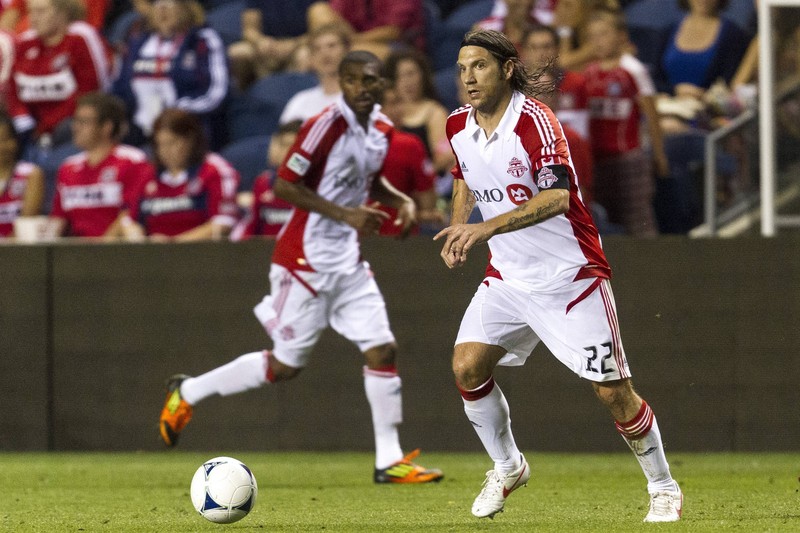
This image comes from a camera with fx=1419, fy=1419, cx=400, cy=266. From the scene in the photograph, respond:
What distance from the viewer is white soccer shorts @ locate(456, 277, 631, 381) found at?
20.0ft

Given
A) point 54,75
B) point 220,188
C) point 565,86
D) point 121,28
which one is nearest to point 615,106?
point 565,86

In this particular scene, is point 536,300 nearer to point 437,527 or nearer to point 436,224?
point 437,527

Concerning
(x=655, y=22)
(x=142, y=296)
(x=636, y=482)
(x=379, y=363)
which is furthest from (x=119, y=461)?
(x=655, y=22)

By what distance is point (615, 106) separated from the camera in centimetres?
1095

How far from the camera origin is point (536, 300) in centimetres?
624

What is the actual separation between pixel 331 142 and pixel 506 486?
2822mm

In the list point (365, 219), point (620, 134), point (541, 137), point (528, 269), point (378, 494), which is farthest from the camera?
point (620, 134)

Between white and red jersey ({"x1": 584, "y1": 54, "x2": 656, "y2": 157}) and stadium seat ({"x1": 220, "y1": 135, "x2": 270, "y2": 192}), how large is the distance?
9.89 feet

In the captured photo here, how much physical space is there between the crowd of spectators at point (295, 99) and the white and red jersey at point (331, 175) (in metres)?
1.38

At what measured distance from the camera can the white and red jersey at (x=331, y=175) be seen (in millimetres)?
8469

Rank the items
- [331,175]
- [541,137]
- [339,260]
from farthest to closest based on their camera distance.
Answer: [339,260]
[331,175]
[541,137]

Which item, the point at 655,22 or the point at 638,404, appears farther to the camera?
the point at 655,22

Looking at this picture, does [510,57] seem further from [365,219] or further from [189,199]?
[189,199]

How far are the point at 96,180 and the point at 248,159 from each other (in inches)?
56.9
